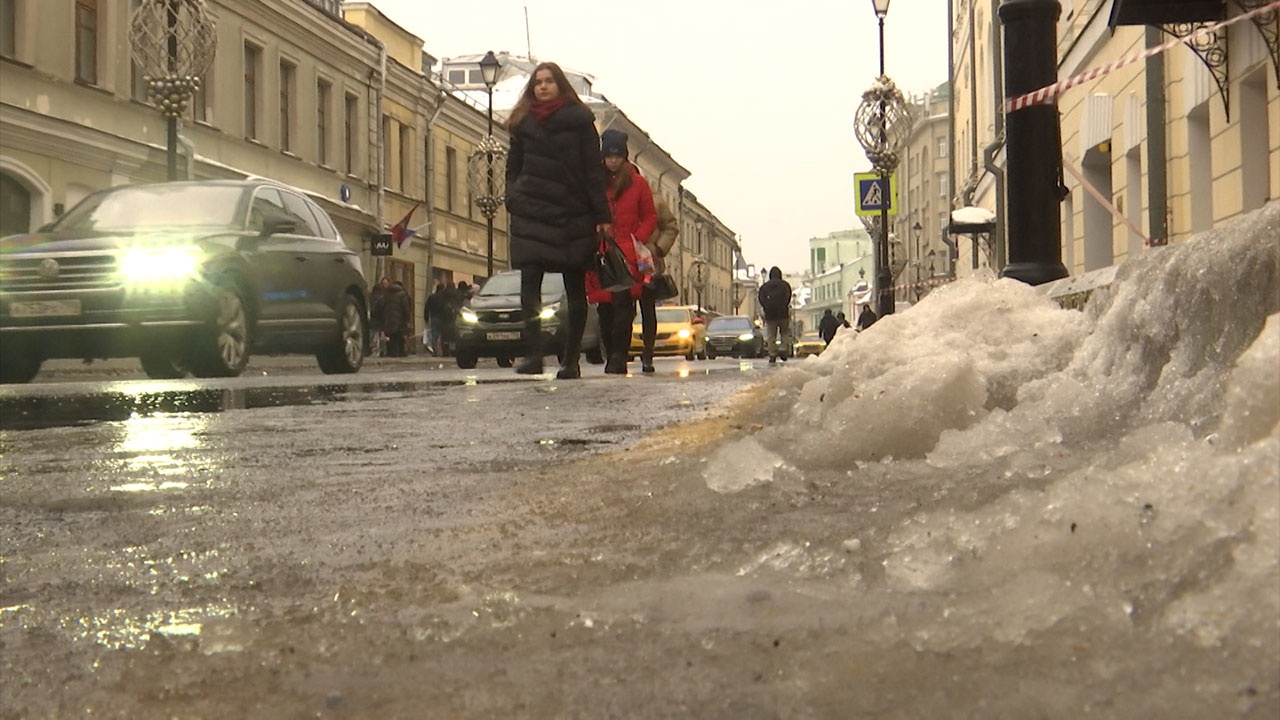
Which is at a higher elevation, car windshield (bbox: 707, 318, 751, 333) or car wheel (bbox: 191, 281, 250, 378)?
car windshield (bbox: 707, 318, 751, 333)

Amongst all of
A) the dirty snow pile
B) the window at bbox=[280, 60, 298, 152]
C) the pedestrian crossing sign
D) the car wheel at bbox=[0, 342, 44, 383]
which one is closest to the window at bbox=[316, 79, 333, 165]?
the window at bbox=[280, 60, 298, 152]

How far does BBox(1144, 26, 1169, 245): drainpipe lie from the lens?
1353 cm

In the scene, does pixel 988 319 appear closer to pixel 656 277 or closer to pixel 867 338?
pixel 867 338

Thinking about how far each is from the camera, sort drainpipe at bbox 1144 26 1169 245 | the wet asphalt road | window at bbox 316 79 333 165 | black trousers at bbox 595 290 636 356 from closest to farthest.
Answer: the wet asphalt road, black trousers at bbox 595 290 636 356, drainpipe at bbox 1144 26 1169 245, window at bbox 316 79 333 165

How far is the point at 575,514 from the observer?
2.40 meters

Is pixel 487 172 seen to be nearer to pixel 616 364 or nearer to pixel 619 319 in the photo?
pixel 616 364

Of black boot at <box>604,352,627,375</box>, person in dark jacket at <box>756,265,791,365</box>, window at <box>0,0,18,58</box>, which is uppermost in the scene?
window at <box>0,0,18,58</box>

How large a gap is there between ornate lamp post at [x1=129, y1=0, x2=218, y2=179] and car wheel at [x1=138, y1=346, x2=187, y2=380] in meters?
7.08

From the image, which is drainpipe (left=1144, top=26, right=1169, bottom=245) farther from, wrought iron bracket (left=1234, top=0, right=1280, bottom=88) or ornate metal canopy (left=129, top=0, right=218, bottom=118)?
ornate metal canopy (left=129, top=0, right=218, bottom=118)

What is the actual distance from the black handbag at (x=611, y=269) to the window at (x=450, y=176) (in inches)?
1264

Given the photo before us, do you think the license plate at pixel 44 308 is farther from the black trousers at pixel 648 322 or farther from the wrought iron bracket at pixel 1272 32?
the wrought iron bracket at pixel 1272 32

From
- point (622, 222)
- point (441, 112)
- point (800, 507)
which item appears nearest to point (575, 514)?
point (800, 507)

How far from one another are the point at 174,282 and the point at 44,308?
87 cm

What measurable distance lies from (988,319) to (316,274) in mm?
8285
